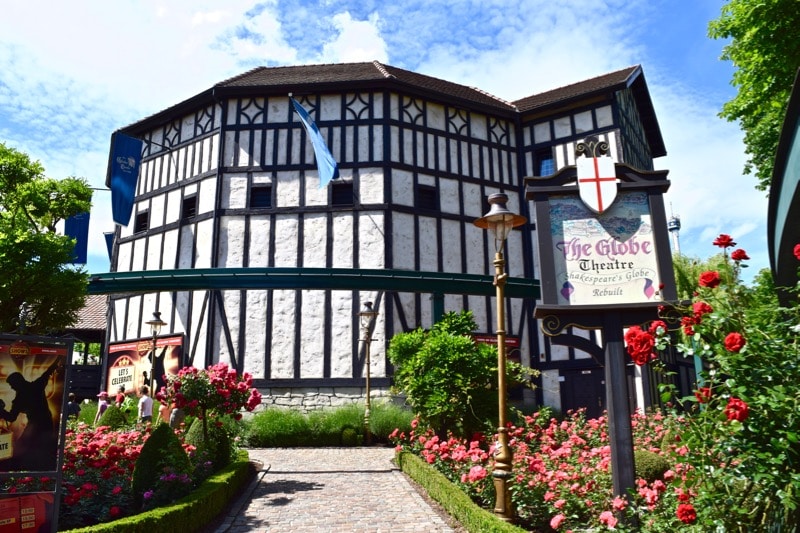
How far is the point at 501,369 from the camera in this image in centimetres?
644

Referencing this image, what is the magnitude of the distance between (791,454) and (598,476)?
251cm

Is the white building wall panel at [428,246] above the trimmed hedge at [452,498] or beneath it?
above

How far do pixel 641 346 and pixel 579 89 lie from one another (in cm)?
1774

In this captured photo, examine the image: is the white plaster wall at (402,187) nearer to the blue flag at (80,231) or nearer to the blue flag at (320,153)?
the blue flag at (320,153)

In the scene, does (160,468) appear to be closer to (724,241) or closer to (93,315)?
(724,241)

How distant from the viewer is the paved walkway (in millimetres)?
6645

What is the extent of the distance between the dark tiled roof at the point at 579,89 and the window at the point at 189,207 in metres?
11.1

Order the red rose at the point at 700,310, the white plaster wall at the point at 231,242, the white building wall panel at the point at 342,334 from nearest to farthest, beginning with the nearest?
the red rose at the point at 700,310
the white building wall panel at the point at 342,334
the white plaster wall at the point at 231,242

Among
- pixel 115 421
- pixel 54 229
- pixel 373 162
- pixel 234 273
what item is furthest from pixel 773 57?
pixel 115 421

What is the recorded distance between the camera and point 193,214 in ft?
60.4

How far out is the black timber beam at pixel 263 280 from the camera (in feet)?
48.5

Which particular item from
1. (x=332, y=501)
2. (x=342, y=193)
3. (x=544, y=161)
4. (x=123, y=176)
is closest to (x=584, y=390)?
(x=544, y=161)

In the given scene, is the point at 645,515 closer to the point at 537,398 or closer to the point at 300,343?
the point at 300,343

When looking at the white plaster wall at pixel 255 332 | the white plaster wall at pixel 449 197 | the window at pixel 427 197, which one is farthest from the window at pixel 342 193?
the white plaster wall at pixel 255 332
